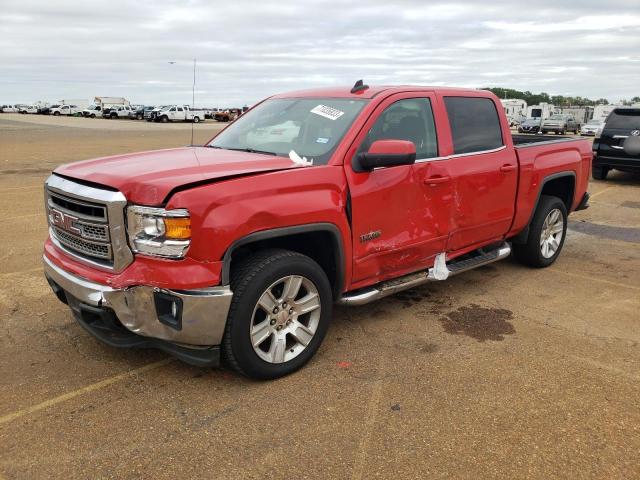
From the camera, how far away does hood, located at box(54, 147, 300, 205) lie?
3.11m

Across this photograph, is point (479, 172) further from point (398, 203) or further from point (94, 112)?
point (94, 112)

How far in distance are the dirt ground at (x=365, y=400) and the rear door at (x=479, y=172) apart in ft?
2.26

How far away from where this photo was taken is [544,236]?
610cm

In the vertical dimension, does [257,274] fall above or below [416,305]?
above

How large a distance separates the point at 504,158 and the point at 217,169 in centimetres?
299

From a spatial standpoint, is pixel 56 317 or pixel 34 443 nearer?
pixel 34 443

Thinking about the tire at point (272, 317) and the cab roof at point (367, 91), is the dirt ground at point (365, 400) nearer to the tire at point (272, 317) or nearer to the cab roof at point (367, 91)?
Answer: the tire at point (272, 317)

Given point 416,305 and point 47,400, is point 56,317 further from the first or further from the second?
point 416,305

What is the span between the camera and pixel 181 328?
10.3 feet

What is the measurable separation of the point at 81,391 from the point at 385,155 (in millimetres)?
2459

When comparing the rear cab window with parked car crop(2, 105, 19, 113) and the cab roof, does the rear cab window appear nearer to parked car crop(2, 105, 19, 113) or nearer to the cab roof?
the cab roof

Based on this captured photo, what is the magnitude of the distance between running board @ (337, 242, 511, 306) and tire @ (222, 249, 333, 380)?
0.31 meters

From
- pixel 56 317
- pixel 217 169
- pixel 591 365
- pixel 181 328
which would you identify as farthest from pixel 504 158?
pixel 56 317

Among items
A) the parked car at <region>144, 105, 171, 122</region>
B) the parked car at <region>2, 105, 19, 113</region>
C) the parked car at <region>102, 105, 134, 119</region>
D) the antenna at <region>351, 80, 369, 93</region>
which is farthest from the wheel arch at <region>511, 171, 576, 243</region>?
the parked car at <region>2, 105, 19, 113</region>
